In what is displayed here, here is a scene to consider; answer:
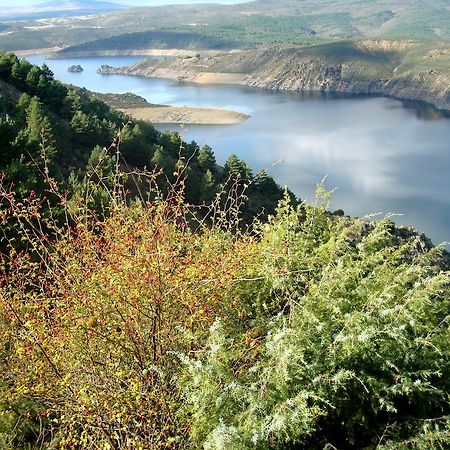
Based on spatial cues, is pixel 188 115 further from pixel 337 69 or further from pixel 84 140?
pixel 337 69

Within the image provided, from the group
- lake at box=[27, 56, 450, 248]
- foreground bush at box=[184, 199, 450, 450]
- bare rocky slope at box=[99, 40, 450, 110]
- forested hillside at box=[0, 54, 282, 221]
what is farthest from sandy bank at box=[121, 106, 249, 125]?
foreground bush at box=[184, 199, 450, 450]

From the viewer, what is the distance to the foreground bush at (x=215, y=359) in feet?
11.6

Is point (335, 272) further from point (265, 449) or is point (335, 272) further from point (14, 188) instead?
point (14, 188)

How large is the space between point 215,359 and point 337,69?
158 meters

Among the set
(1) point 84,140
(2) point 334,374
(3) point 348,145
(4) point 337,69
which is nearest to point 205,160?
(1) point 84,140

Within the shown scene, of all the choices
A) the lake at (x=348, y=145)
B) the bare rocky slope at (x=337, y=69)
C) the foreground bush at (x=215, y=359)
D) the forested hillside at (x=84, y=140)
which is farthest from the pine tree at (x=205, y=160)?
the bare rocky slope at (x=337, y=69)

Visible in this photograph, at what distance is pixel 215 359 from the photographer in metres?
3.58

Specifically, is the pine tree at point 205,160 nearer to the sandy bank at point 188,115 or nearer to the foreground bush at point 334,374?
the foreground bush at point 334,374

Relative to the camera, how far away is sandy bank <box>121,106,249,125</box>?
8850 centimetres

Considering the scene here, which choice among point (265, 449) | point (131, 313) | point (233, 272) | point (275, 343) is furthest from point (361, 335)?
point (131, 313)

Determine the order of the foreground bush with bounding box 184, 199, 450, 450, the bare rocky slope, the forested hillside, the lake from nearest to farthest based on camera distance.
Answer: the foreground bush with bounding box 184, 199, 450, 450 < the forested hillside < the lake < the bare rocky slope

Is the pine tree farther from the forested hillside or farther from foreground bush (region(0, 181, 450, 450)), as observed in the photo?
foreground bush (region(0, 181, 450, 450))

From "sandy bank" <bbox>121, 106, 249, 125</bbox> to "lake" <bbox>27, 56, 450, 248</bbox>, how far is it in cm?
349

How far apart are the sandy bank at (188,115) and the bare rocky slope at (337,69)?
52.1m
